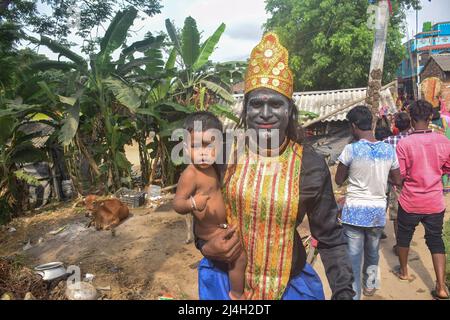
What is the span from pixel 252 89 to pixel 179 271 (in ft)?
12.3

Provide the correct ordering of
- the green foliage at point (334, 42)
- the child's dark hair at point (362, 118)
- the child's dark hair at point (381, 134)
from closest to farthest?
1. the child's dark hair at point (362, 118)
2. the child's dark hair at point (381, 134)
3. the green foliage at point (334, 42)

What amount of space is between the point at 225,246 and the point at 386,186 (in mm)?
2143

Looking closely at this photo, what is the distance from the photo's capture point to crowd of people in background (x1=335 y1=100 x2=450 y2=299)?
299 cm

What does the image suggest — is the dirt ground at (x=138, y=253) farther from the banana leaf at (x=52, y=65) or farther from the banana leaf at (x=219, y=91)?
the banana leaf at (x=52, y=65)

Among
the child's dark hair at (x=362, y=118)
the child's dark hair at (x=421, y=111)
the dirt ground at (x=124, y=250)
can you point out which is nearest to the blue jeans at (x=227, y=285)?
the child's dark hair at (x=362, y=118)

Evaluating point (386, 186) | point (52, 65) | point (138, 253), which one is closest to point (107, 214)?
point (138, 253)

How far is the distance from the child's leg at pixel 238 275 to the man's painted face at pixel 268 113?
58 cm

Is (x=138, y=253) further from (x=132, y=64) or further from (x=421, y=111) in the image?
(x=421, y=111)

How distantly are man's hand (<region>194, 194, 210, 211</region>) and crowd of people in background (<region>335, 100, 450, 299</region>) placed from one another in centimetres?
190

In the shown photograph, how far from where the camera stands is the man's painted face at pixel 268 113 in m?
1.61

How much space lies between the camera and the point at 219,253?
1.54 m

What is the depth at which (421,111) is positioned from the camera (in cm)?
323
